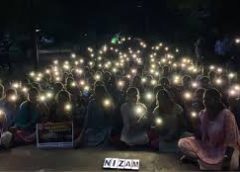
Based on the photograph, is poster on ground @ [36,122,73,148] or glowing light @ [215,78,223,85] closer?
poster on ground @ [36,122,73,148]

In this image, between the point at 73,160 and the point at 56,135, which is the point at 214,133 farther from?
the point at 56,135

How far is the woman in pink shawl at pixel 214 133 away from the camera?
8.94m

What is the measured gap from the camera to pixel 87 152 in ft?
35.0

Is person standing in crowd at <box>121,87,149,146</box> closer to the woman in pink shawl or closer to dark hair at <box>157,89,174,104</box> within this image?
dark hair at <box>157,89,174,104</box>

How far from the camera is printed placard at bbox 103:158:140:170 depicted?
9453 millimetres

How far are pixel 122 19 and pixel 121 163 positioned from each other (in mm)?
43317

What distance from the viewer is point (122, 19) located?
52.2m

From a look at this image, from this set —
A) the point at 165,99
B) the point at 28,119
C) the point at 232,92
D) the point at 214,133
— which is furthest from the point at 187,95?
the point at 28,119

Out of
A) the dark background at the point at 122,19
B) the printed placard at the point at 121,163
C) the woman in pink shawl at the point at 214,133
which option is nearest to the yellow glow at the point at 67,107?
the printed placard at the point at 121,163

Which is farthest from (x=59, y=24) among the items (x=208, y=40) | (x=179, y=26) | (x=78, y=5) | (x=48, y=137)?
(x=48, y=137)

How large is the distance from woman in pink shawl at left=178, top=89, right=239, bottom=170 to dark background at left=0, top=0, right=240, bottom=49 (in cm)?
1112

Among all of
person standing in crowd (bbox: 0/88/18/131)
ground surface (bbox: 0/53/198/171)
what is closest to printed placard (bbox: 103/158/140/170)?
ground surface (bbox: 0/53/198/171)

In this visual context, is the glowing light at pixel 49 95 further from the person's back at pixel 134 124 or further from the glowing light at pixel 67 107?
the person's back at pixel 134 124

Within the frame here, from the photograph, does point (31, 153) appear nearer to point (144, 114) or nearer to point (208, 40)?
point (144, 114)
